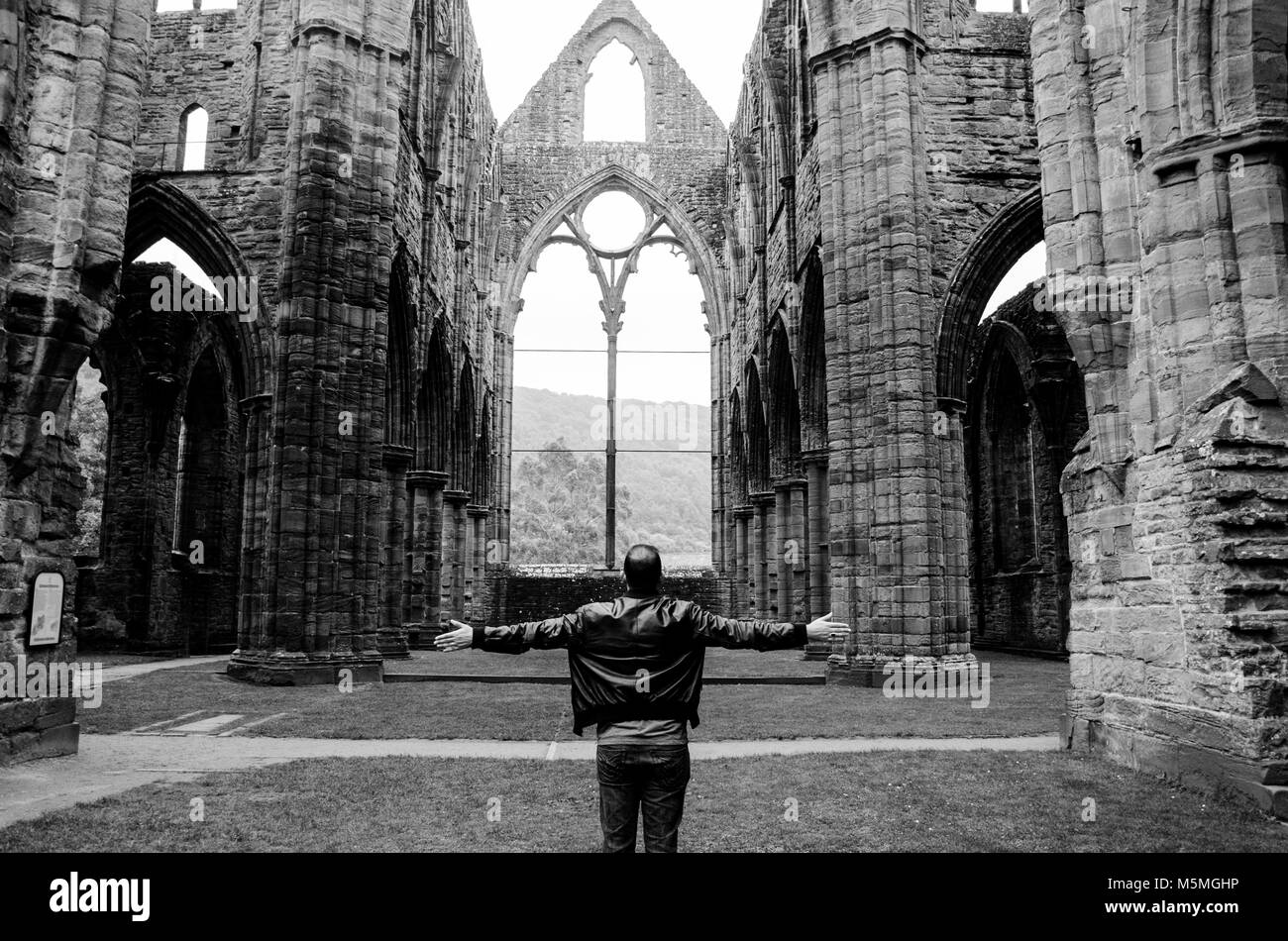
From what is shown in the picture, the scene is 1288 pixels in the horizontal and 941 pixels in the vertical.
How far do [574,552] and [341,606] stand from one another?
1275 inches

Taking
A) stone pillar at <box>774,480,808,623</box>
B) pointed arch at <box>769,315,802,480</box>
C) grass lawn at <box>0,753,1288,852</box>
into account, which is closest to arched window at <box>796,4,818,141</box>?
pointed arch at <box>769,315,802,480</box>

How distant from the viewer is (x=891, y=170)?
1338 centimetres

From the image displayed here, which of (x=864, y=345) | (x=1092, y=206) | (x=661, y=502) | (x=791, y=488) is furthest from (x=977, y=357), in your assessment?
(x=661, y=502)

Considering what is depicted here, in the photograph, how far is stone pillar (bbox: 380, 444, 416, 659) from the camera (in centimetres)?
1597

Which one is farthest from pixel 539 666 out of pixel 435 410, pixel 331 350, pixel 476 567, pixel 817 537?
pixel 476 567

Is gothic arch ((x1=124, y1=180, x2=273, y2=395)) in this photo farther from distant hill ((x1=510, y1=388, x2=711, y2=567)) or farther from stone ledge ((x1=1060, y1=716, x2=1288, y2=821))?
distant hill ((x1=510, y1=388, x2=711, y2=567))

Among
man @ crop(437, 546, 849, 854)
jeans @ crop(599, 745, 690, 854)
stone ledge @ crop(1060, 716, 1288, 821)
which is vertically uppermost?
man @ crop(437, 546, 849, 854)

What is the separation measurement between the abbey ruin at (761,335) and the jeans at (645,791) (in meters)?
3.96

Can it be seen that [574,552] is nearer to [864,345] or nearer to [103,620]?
[103,620]

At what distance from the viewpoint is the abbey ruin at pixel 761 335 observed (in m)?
6.21

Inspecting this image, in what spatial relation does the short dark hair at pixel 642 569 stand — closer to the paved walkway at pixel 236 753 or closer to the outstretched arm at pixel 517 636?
the outstretched arm at pixel 517 636

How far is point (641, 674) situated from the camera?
3.11m

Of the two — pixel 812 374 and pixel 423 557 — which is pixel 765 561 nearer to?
pixel 812 374

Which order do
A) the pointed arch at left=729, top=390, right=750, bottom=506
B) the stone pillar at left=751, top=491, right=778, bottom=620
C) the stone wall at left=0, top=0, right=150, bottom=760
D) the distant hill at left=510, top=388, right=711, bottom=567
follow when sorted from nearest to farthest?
1. the stone wall at left=0, top=0, right=150, bottom=760
2. the stone pillar at left=751, top=491, right=778, bottom=620
3. the pointed arch at left=729, top=390, right=750, bottom=506
4. the distant hill at left=510, top=388, right=711, bottom=567
